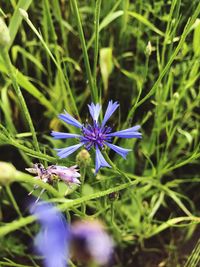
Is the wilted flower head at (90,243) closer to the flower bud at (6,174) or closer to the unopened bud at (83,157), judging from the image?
the flower bud at (6,174)

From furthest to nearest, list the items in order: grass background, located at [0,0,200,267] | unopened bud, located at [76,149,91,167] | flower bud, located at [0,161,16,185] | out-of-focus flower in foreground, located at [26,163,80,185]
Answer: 1. grass background, located at [0,0,200,267]
2. out-of-focus flower in foreground, located at [26,163,80,185]
3. unopened bud, located at [76,149,91,167]
4. flower bud, located at [0,161,16,185]

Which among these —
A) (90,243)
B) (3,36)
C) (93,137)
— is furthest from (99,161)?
(90,243)

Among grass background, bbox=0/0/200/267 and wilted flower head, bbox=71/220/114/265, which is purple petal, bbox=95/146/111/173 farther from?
wilted flower head, bbox=71/220/114/265

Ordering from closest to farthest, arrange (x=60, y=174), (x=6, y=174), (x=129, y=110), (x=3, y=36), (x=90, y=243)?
(x=90, y=243)
(x=6, y=174)
(x=3, y=36)
(x=60, y=174)
(x=129, y=110)

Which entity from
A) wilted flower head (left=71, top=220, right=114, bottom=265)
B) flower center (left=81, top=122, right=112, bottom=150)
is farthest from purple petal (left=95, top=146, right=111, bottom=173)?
wilted flower head (left=71, top=220, right=114, bottom=265)

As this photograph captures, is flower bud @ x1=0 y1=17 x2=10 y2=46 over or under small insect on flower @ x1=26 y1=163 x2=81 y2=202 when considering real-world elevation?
over

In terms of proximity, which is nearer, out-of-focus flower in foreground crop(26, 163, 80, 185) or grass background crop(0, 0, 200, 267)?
out-of-focus flower in foreground crop(26, 163, 80, 185)

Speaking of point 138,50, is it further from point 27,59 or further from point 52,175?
point 52,175

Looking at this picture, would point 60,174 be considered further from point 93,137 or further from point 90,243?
point 90,243

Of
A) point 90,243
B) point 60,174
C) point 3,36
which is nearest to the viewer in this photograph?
point 90,243

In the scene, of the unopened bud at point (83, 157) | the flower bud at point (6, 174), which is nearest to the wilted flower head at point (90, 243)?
the flower bud at point (6, 174)
